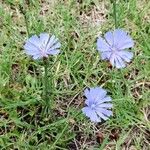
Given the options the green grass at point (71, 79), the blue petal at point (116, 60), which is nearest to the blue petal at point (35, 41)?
the green grass at point (71, 79)

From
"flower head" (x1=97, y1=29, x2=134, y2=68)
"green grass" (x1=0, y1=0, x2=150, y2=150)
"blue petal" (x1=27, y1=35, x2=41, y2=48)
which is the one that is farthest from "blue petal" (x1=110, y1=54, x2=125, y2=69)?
"blue petal" (x1=27, y1=35, x2=41, y2=48)

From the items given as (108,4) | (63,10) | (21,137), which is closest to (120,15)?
(108,4)

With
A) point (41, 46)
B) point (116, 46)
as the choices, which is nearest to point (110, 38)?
point (116, 46)

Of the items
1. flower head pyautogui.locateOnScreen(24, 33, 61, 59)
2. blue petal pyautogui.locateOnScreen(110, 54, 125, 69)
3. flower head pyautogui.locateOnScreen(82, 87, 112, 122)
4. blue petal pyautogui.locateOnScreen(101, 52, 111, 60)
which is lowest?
flower head pyautogui.locateOnScreen(82, 87, 112, 122)

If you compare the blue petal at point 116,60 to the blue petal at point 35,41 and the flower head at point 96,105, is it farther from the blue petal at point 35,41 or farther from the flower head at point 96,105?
the blue petal at point 35,41

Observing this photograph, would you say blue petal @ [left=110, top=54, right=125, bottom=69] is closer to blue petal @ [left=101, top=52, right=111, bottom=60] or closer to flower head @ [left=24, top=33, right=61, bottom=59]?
blue petal @ [left=101, top=52, right=111, bottom=60]

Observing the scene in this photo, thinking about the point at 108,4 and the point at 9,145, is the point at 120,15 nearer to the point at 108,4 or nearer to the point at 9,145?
the point at 108,4

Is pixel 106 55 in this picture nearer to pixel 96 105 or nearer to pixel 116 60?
pixel 116 60
